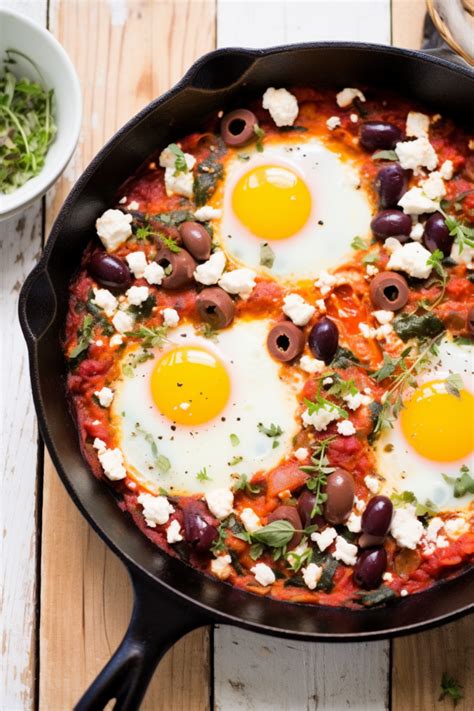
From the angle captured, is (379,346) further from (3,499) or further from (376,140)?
(3,499)

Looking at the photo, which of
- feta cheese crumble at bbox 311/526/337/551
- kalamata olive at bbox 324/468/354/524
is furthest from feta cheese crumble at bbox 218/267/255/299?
feta cheese crumble at bbox 311/526/337/551

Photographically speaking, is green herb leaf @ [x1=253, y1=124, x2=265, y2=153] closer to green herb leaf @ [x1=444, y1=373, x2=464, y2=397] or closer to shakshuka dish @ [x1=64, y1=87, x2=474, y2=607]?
shakshuka dish @ [x1=64, y1=87, x2=474, y2=607]

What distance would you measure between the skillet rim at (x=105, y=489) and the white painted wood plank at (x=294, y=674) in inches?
15.4

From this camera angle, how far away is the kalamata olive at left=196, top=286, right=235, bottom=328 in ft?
14.5

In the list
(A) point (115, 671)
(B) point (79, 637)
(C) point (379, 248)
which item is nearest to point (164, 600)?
(A) point (115, 671)

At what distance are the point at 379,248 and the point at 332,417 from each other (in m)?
0.84

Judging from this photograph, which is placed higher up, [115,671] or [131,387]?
[131,387]

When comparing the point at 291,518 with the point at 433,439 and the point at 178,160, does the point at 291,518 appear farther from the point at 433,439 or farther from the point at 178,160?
the point at 178,160

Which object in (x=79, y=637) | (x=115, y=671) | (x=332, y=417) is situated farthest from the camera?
(x=79, y=637)

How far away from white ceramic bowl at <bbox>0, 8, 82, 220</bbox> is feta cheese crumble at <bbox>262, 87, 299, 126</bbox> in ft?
2.90

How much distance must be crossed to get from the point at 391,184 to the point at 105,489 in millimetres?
1928

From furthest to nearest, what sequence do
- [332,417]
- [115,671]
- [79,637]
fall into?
[79,637] < [332,417] < [115,671]

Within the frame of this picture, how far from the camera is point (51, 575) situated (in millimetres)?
4707

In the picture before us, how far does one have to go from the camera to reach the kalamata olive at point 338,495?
429cm
